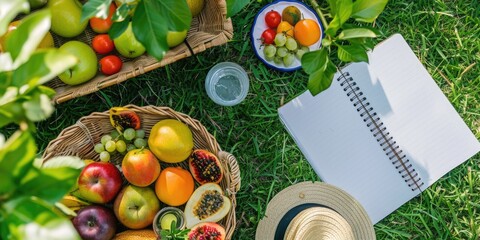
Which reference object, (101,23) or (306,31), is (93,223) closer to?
(101,23)

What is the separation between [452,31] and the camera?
182cm

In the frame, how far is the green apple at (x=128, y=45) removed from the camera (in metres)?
1.38

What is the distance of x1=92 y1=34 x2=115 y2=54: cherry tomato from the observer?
1.45 metres

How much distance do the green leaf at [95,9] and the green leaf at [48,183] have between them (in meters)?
0.38

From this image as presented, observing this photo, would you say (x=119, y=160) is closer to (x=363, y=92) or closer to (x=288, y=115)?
(x=288, y=115)

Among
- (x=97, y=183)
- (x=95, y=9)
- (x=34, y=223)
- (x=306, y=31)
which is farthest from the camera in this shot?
(x=306, y=31)

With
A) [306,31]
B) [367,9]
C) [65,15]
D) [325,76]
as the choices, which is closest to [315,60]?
[325,76]

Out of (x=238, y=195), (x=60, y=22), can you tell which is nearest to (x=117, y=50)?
(x=60, y=22)

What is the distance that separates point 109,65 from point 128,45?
8cm

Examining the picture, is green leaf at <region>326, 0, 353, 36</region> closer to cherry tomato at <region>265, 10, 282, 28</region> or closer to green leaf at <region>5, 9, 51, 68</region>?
cherry tomato at <region>265, 10, 282, 28</region>

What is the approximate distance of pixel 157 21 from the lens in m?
1.03

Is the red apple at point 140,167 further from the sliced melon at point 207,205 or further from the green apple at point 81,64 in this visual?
the green apple at point 81,64

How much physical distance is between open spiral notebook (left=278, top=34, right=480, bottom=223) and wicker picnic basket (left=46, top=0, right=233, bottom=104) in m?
0.40

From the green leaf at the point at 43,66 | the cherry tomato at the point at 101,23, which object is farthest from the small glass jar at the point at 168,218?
the green leaf at the point at 43,66
